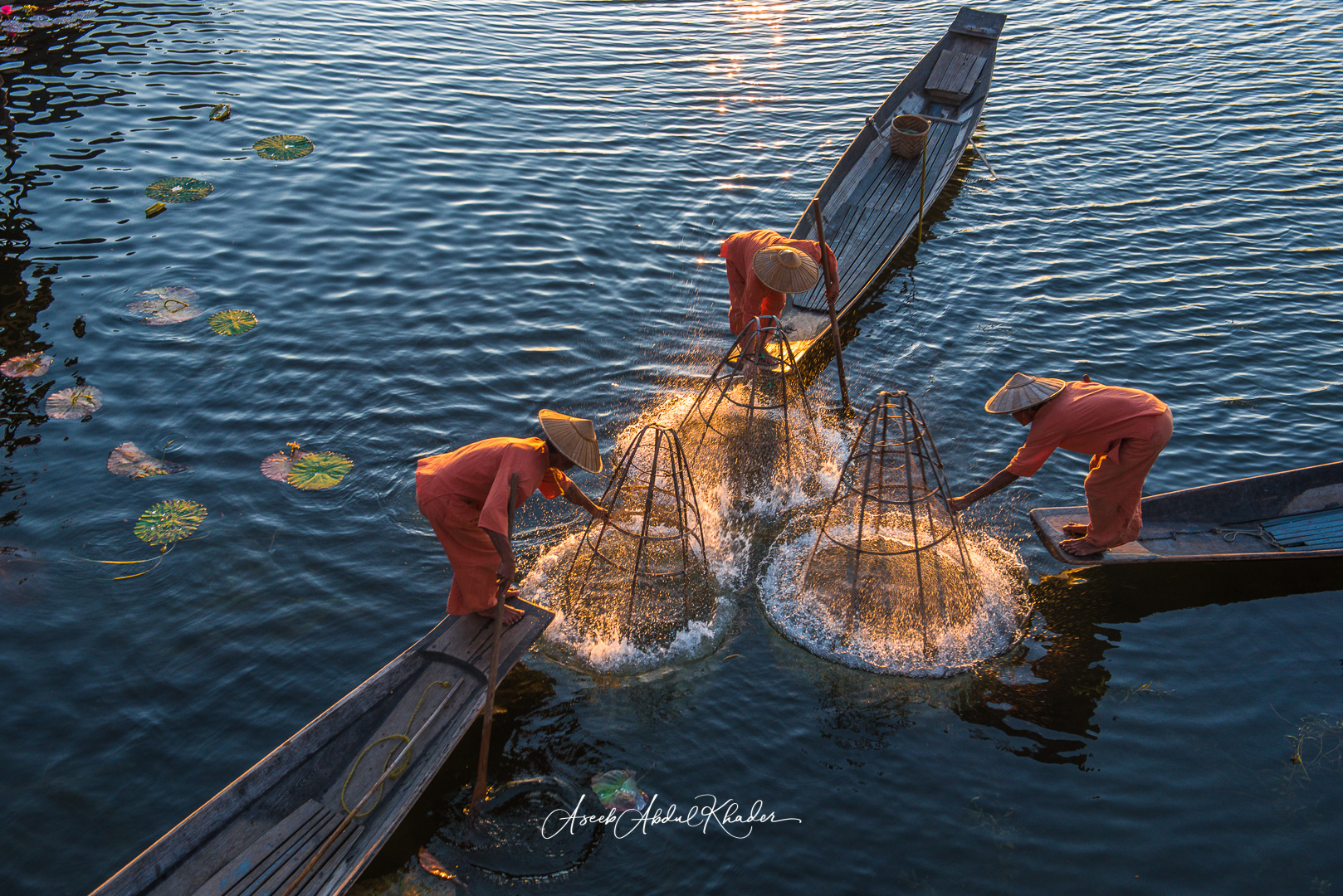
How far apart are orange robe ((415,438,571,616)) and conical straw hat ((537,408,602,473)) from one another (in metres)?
0.18

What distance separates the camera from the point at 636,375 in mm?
7848

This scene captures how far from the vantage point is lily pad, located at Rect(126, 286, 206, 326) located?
807cm

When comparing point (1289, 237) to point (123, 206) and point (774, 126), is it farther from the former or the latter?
point (123, 206)

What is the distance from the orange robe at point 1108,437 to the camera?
5051mm

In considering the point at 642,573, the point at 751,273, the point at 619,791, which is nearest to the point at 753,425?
the point at 751,273

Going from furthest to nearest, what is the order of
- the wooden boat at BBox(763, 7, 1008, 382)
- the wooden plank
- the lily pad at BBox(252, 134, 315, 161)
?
the lily pad at BBox(252, 134, 315, 161) < the wooden boat at BBox(763, 7, 1008, 382) < the wooden plank

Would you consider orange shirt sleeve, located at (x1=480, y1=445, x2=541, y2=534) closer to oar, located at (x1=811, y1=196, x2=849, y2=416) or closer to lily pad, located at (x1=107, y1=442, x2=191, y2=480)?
oar, located at (x1=811, y1=196, x2=849, y2=416)

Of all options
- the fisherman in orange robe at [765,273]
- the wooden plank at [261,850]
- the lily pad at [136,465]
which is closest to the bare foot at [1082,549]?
the fisherman in orange robe at [765,273]

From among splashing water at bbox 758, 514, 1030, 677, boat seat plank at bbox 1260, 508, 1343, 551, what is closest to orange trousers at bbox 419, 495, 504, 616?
splashing water at bbox 758, 514, 1030, 677

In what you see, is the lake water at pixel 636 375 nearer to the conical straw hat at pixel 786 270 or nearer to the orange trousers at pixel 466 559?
the orange trousers at pixel 466 559

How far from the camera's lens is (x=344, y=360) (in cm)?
781

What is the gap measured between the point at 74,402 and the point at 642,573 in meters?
5.43

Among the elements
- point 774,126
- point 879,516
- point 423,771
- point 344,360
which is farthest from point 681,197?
point 423,771

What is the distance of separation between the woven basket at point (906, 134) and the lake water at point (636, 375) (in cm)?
89
